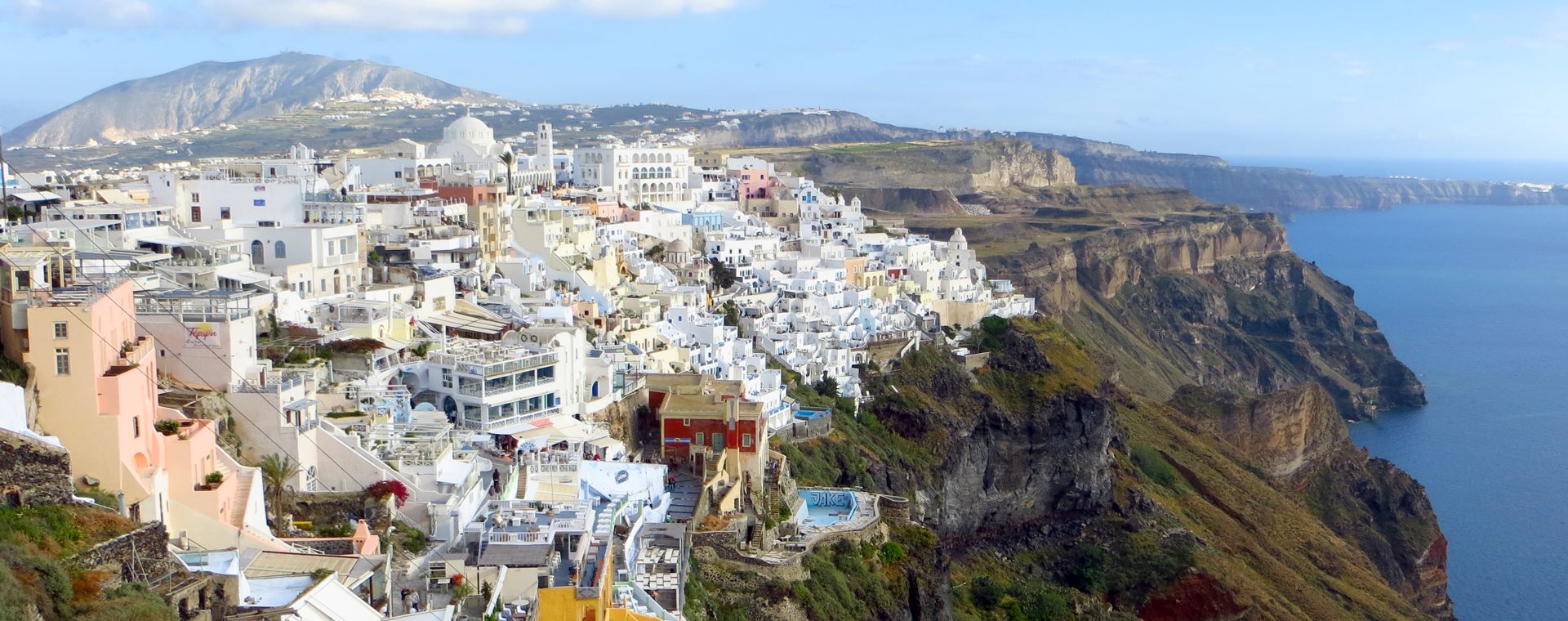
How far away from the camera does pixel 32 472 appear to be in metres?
15.0

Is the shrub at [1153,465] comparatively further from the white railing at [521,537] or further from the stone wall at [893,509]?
the white railing at [521,537]

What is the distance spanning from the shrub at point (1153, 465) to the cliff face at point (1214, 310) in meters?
19.3

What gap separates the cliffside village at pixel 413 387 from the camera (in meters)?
17.2

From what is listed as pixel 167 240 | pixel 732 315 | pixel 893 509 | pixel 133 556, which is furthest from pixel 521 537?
pixel 732 315

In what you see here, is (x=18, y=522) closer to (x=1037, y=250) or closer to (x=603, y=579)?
(x=603, y=579)

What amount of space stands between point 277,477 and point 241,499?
201 cm

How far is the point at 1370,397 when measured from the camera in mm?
96062

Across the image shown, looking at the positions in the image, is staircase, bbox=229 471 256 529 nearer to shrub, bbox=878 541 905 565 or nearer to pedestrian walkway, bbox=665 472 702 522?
pedestrian walkway, bbox=665 472 702 522

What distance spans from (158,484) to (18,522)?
278 centimetres

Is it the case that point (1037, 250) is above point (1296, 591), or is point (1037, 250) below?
above

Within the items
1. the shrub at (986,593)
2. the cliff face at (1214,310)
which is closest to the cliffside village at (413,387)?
the shrub at (986,593)

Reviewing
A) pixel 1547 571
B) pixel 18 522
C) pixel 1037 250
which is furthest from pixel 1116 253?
pixel 18 522

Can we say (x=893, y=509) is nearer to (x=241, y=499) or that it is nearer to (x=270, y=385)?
(x=270, y=385)

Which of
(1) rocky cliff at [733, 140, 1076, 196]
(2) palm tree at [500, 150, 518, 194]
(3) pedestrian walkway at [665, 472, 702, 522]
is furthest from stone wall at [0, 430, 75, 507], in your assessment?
(1) rocky cliff at [733, 140, 1076, 196]
